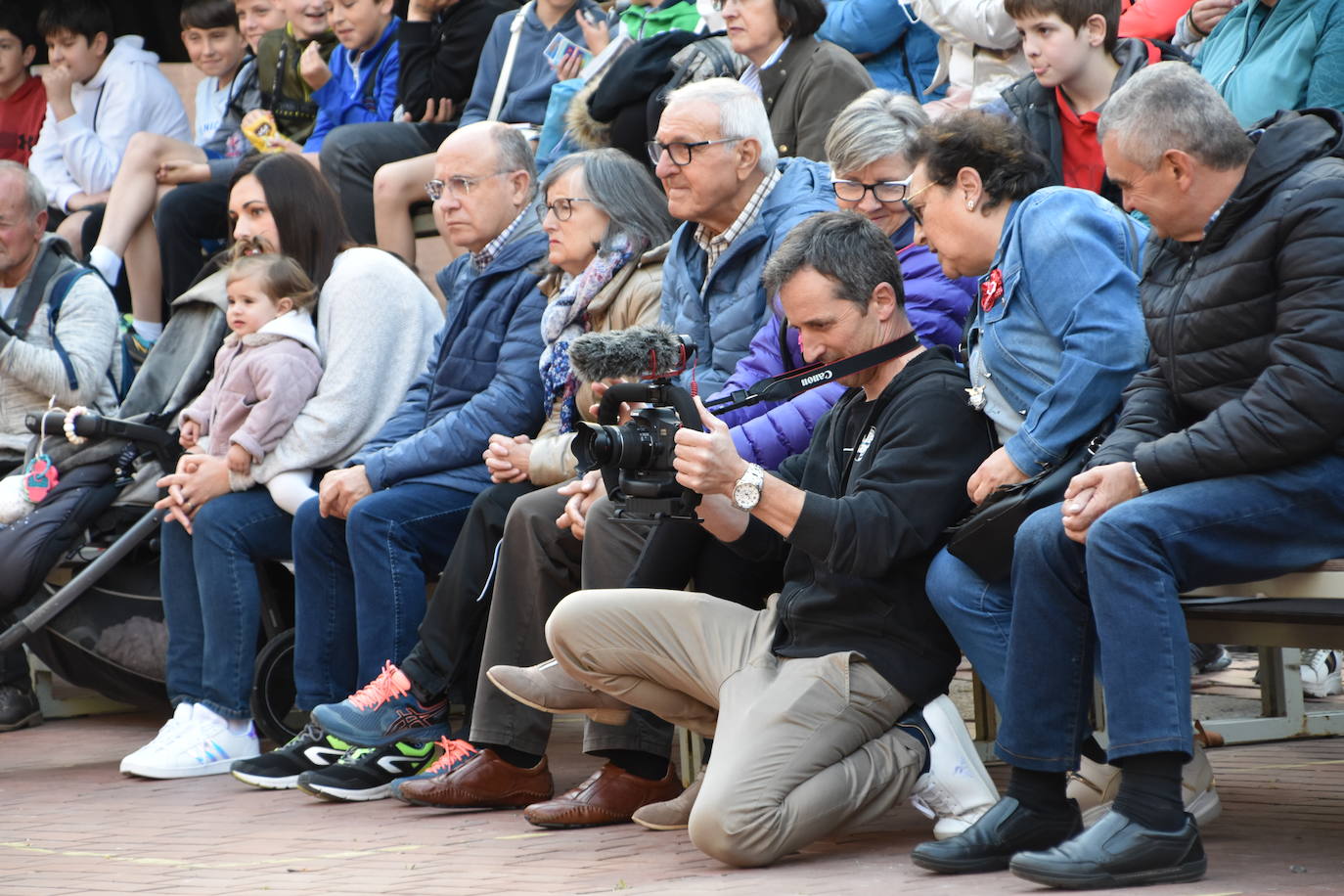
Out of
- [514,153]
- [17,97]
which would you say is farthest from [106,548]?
[17,97]

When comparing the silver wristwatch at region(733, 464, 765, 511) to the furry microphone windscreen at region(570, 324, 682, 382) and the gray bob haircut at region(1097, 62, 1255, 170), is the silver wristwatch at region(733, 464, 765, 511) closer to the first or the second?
the furry microphone windscreen at region(570, 324, 682, 382)

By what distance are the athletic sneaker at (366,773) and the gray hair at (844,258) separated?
6.16ft

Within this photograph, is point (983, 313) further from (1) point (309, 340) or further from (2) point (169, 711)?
(2) point (169, 711)

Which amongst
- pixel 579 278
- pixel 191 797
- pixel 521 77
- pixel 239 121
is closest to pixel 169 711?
pixel 191 797

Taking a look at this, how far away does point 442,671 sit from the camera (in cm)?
504

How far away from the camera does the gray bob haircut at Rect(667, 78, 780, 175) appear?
4887 millimetres

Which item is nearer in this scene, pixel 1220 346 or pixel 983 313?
pixel 1220 346

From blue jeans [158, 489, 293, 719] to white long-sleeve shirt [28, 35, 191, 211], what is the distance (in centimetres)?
415

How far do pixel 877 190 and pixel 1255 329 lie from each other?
1431 mm

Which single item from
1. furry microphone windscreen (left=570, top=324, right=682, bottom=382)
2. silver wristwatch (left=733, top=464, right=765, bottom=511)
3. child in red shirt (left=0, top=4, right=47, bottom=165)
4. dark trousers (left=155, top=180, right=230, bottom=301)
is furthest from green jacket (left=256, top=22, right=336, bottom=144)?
silver wristwatch (left=733, top=464, right=765, bottom=511)

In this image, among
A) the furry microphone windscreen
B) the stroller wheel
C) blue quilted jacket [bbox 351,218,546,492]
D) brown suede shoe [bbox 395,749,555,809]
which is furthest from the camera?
the stroller wheel

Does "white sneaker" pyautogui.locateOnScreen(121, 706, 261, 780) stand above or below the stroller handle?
below

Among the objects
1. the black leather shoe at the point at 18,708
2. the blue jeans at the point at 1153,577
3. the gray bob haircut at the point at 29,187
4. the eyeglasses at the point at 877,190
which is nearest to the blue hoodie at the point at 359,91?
the gray bob haircut at the point at 29,187

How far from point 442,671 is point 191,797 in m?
0.89
